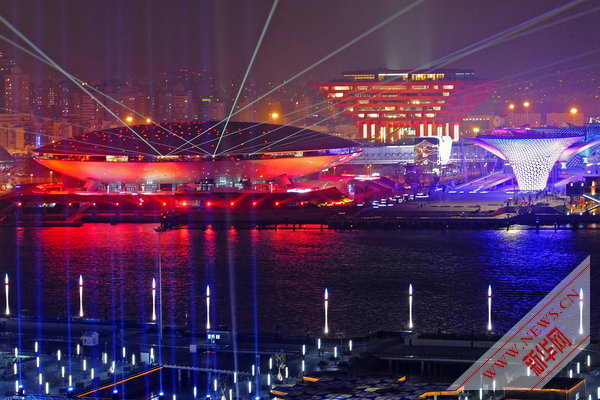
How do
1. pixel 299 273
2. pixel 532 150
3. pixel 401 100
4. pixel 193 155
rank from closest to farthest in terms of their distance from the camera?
pixel 299 273
pixel 532 150
pixel 193 155
pixel 401 100

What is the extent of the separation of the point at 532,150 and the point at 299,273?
55.4 ft

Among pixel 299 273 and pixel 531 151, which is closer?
pixel 299 273

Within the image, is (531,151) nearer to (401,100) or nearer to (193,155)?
(193,155)

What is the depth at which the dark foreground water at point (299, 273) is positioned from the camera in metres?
18.4

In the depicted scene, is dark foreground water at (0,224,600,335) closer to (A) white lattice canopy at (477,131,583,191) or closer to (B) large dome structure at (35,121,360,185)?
(B) large dome structure at (35,121,360,185)

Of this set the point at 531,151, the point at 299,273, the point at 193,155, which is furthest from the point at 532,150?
the point at 299,273

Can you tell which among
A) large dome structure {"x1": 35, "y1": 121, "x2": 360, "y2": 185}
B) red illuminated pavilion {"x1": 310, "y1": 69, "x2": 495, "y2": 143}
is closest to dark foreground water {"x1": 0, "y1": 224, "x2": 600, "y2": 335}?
large dome structure {"x1": 35, "y1": 121, "x2": 360, "y2": 185}

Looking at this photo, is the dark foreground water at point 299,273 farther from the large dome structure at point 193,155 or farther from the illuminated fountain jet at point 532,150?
the illuminated fountain jet at point 532,150

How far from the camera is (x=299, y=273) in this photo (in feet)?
76.7

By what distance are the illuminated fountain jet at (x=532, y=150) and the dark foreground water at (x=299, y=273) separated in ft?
25.7

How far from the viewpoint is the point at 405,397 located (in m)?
11.9

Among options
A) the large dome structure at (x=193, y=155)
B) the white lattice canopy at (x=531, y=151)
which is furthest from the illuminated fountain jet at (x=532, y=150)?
the large dome structure at (x=193, y=155)

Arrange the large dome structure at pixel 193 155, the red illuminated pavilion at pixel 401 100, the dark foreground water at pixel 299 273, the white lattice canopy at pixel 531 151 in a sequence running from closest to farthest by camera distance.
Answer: the dark foreground water at pixel 299 273, the white lattice canopy at pixel 531 151, the large dome structure at pixel 193 155, the red illuminated pavilion at pixel 401 100

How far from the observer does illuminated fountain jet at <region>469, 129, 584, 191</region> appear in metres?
37.9
